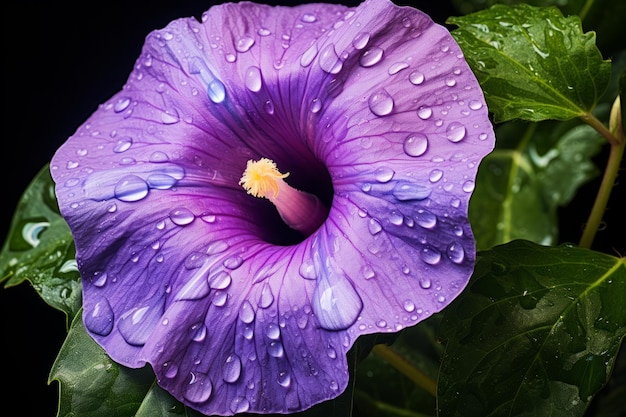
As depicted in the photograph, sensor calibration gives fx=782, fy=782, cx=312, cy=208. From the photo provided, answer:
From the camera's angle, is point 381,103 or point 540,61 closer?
point 381,103

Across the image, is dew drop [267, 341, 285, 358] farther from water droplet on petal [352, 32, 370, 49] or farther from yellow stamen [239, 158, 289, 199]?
water droplet on petal [352, 32, 370, 49]

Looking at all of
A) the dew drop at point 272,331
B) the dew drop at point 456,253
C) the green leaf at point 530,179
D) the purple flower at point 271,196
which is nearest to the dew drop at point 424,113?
the purple flower at point 271,196

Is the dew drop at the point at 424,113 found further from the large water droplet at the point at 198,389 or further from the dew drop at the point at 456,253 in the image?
the large water droplet at the point at 198,389

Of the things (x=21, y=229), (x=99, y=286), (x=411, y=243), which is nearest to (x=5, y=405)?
(x=21, y=229)

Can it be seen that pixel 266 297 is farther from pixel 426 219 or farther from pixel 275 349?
pixel 426 219

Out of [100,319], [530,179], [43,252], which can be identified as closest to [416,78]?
[100,319]

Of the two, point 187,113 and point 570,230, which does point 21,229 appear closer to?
point 187,113
